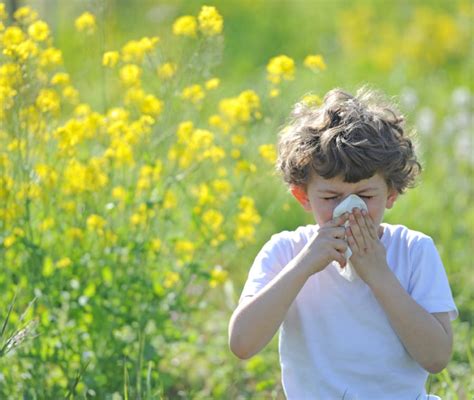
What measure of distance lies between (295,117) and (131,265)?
0.90m

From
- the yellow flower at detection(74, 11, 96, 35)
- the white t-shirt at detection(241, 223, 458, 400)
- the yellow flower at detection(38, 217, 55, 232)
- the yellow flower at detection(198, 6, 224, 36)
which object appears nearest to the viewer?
the white t-shirt at detection(241, 223, 458, 400)

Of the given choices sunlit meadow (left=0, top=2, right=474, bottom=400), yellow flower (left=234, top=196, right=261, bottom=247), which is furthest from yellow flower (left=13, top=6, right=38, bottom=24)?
yellow flower (left=234, top=196, right=261, bottom=247)

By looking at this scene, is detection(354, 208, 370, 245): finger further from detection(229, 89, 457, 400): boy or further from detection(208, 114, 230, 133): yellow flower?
detection(208, 114, 230, 133): yellow flower

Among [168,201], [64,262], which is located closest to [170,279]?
[168,201]

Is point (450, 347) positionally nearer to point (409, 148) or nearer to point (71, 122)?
point (409, 148)

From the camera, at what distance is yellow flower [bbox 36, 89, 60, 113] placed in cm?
314

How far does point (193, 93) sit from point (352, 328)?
52.4 inches

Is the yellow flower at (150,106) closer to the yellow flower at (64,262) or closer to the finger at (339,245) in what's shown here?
the yellow flower at (64,262)

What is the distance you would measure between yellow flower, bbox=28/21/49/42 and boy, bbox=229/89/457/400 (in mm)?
1044

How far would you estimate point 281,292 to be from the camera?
2.27 meters

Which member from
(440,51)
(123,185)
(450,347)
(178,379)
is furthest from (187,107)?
(440,51)

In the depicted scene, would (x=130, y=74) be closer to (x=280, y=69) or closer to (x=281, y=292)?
(x=280, y=69)

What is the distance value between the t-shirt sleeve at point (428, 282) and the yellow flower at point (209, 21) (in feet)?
3.86

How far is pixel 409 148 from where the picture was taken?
240cm
